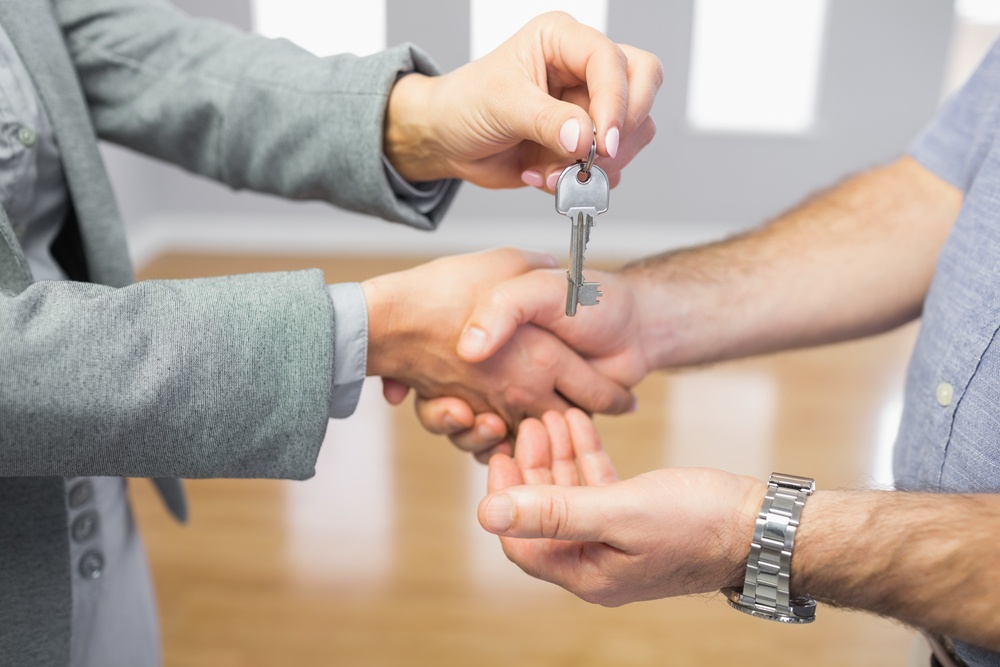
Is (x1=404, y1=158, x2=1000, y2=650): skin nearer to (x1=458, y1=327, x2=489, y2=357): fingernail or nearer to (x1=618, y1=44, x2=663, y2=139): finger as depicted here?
(x1=458, y1=327, x2=489, y2=357): fingernail

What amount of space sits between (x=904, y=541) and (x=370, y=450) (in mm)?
1702

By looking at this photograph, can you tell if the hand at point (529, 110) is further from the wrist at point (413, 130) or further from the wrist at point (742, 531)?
the wrist at point (742, 531)

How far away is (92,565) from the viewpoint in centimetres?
86

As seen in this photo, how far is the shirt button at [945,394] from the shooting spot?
799 millimetres

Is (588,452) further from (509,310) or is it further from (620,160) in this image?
(620,160)

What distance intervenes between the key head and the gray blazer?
0.72 feet

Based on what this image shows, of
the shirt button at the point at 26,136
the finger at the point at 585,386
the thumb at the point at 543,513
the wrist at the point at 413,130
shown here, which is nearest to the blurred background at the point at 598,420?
the thumb at the point at 543,513

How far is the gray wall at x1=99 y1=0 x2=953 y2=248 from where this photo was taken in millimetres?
3449

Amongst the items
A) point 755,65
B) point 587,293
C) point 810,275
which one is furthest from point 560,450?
point 755,65

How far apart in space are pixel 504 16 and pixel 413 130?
263cm

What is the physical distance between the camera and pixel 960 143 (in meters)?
0.98

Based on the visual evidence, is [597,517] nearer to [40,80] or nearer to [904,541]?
[904,541]

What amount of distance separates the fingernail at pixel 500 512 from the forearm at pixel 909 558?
227 mm

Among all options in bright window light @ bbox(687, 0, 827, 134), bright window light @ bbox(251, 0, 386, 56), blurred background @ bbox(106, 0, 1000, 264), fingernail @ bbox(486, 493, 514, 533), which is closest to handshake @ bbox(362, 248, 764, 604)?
fingernail @ bbox(486, 493, 514, 533)
